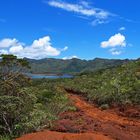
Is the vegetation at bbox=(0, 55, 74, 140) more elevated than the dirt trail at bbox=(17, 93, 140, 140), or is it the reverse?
the vegetation at bbox=(0, 55, 74, 140)

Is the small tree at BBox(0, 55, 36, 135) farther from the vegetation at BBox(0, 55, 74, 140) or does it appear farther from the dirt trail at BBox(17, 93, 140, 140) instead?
the dirt trail at BBox(17, 93, 140, 140)

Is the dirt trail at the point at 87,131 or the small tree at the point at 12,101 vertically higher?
the small tree at the point at 12,101

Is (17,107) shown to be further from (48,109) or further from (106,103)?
(106,103)

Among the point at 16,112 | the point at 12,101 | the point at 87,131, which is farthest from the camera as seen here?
the point at 12,101

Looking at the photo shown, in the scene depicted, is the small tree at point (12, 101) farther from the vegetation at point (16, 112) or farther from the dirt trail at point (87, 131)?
the dirt trail at point (87, 131)

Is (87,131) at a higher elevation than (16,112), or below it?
below

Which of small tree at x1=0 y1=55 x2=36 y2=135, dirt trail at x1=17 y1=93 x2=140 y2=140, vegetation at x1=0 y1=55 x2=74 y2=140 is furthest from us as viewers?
small tree at x1=0 y1=55 x2=36 y2=135

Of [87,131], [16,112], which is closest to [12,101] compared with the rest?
[16,112]

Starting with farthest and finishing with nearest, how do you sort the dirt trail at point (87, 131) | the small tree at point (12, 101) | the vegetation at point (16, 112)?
the small tree at point (12, 101) < the vegetation at point (16, 112) < the dirt trail at point (87, 131)

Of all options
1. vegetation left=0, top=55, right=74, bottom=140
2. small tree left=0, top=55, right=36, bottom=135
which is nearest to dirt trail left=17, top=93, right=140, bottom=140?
vegetation left=0, top=55, right=74, bottom=140

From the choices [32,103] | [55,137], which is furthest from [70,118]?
[55,137]

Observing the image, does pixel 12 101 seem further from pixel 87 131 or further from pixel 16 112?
pixel 87 131

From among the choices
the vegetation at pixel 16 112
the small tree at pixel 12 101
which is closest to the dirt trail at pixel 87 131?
the vegetation at pixel 16 112

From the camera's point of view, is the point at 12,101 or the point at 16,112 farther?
the point at 12,101
